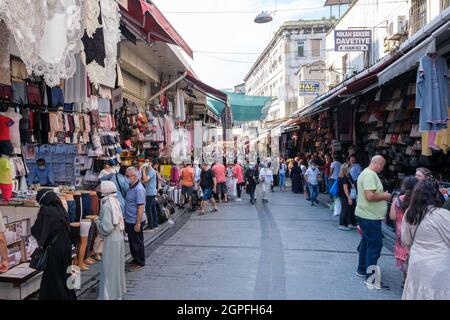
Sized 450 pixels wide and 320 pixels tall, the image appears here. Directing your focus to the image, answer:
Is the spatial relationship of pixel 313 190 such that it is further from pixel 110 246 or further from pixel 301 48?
pixel 301 48

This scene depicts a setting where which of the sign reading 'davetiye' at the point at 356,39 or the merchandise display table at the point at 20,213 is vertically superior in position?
the sign reading 'davetiye' at the point at 356,39

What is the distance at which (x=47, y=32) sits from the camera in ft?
12.2

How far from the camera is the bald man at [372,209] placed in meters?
5.75

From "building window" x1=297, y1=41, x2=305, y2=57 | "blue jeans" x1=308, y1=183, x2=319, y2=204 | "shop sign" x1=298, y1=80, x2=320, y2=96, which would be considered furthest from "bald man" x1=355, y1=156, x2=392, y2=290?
"building window" x1=297, y1=41, x2=305, y2=57

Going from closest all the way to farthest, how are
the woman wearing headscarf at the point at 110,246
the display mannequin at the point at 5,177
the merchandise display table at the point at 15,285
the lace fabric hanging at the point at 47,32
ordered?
the lace fabric hanging at the point at 47,32
the merchandise display table at the point at 15,285
the woman wearing headscarf at the point at 110,246
the display mannequin at the point at 5,177

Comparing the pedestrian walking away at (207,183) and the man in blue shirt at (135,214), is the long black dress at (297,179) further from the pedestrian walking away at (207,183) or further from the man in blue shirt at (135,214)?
the man in blue shirt at (135,214)

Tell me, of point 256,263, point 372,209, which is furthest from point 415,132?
point 256,263

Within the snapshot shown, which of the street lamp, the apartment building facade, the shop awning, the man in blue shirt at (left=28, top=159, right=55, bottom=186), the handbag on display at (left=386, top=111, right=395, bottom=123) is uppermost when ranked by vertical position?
the apartment building facade

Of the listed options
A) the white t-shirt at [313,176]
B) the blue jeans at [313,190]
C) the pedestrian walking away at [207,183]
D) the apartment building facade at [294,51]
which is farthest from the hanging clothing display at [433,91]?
the apartment building facade at [294,51]

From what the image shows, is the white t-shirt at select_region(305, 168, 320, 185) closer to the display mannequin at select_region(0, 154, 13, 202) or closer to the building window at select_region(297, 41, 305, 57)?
the display mannequin at select_region(0, 154, 13, 202)

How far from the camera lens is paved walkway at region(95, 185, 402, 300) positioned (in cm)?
566

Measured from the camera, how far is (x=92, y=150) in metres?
8.00

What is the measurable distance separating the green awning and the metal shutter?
6062 mm

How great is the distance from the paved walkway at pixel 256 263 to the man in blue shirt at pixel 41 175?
2.40 meters
